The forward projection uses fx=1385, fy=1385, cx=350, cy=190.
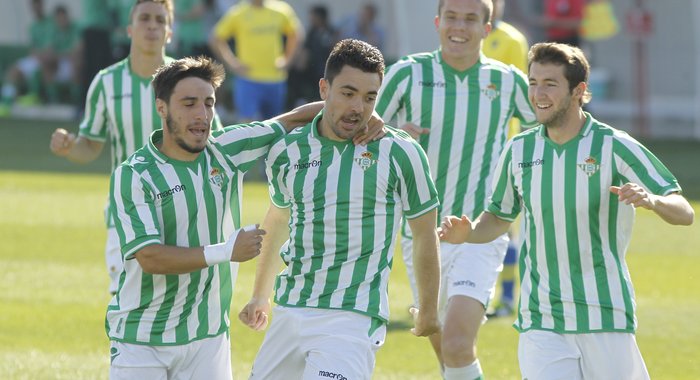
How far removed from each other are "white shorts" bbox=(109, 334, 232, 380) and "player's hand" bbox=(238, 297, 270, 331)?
19 centimetres

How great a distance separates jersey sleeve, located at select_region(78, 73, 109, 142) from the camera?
9.29m

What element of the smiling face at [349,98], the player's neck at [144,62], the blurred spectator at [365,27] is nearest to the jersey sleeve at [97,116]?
the player's neck at [144,62]

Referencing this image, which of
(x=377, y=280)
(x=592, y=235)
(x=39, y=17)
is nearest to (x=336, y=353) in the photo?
(x=377, y=280)

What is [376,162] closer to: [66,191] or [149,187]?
[149,187]

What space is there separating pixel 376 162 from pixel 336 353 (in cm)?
89

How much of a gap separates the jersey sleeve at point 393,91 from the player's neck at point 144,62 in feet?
5.67

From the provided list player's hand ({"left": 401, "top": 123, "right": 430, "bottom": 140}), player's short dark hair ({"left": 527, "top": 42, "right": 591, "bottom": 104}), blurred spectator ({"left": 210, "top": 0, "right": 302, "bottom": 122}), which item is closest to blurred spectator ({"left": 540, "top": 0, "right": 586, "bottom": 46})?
blurred spectator ({"left": 210, "top": 0, "right": 302, "bottom": 122})

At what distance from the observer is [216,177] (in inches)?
251

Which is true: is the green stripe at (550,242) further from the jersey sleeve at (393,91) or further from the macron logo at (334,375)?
the jersey sleeve at (393,91)

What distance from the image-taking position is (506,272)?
11.2 meters

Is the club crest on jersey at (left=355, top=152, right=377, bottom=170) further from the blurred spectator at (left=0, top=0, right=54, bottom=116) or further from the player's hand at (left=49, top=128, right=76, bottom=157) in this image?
the blurred spectator at (left=0, top=0, right=54, bottom=116)

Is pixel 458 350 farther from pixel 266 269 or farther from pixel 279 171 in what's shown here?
pixel 279 171

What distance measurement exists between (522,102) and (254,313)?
9.27ft

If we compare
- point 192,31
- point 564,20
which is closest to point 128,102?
point 564,20
